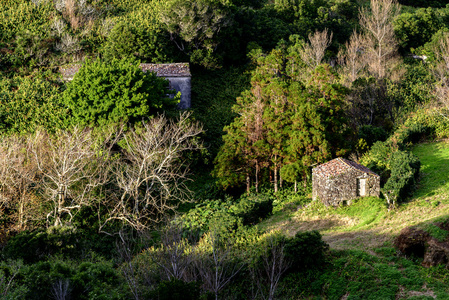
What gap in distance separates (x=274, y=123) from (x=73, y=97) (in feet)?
48.2

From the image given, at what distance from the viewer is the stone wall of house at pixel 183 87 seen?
3962 cm

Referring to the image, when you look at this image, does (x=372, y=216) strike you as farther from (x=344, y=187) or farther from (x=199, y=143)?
(x=199, y=143)

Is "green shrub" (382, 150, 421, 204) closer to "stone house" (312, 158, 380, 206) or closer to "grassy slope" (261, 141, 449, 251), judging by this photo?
"grassy slope" (261, 141, 449, 251)

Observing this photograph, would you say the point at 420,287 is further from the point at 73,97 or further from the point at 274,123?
the point at 73,97

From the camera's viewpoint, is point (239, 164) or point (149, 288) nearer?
point (149, 288)

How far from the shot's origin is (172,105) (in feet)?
114

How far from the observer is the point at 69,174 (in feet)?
79.9

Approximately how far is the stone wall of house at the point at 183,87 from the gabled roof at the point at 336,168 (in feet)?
55.3

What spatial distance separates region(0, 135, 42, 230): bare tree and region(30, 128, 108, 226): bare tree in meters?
0.71

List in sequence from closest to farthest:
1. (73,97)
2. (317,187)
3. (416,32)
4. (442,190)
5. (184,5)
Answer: (442,190) → (317,187) → (73,97) → (184,5) → (416,32)

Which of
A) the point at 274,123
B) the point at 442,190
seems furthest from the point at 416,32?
the point at 442,190

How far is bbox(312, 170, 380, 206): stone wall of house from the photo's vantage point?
24.7 meters

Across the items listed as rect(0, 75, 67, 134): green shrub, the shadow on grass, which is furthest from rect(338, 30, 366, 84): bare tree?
rect(0, 75, 67, 134): green shrub

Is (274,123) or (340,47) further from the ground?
(340,47)
